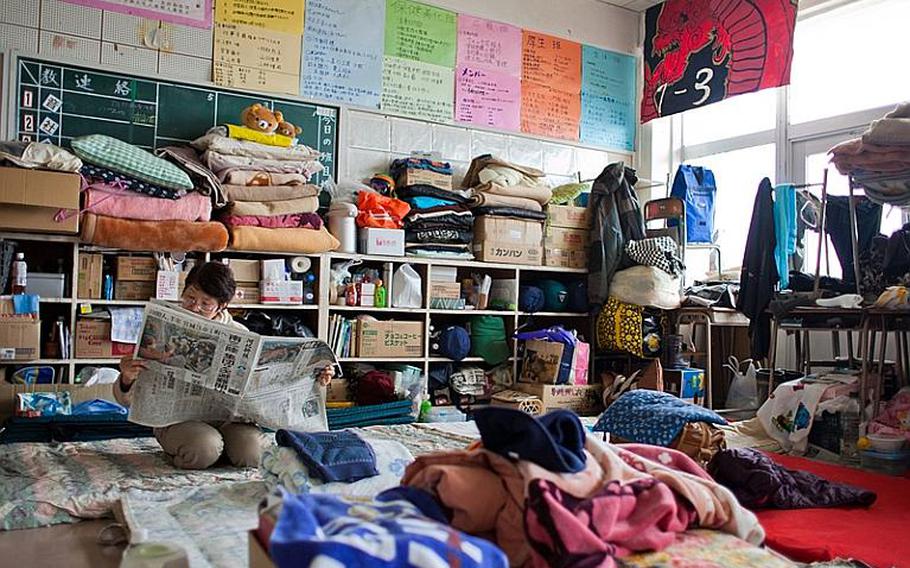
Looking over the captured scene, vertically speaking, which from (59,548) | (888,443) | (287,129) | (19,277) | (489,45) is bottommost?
(59,548)

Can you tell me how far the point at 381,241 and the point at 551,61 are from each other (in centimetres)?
207

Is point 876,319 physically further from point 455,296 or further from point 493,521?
point 493,521

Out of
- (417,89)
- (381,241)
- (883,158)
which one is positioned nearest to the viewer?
(883,158)

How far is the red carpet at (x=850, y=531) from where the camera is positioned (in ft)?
6.49

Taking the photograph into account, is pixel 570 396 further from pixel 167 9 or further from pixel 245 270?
pixel 167 9

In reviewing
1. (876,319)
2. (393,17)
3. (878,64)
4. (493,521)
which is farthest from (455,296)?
(493,521)

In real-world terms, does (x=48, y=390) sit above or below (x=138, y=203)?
below

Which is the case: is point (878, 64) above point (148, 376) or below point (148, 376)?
above

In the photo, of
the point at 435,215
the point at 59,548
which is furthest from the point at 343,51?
the point at 59,548

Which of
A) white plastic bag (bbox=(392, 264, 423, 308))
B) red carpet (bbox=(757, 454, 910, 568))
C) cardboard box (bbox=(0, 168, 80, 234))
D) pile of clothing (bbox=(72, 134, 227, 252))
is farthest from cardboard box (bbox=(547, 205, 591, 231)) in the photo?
cardboard box (bbox=(0, 168, 80, 234))

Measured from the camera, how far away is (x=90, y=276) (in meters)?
3.71

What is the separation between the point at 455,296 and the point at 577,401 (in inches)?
39.4

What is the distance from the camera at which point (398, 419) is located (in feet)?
13.3

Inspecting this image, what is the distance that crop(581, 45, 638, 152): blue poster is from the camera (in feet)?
18.7
